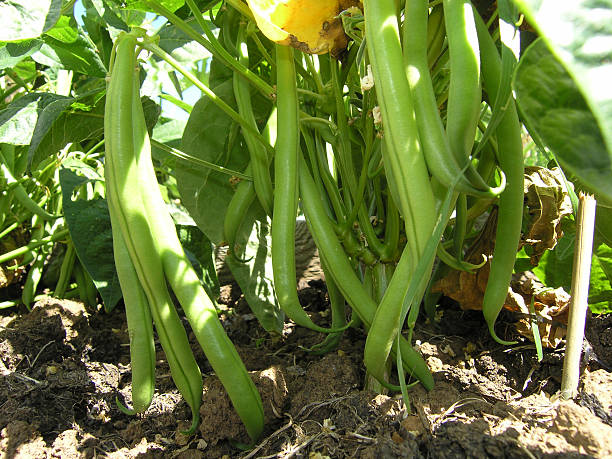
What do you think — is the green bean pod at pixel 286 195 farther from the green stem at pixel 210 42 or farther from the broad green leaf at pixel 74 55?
the broad green leaf at pixel 74 55

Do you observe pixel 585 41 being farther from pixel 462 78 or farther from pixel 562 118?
pixel 462 78

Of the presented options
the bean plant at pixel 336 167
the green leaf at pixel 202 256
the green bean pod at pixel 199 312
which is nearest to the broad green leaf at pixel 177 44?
the bean plant at pixel 336 167

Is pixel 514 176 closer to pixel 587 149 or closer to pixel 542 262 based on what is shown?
pixel 587 149

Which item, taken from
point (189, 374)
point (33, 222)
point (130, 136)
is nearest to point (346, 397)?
point (189, 374)

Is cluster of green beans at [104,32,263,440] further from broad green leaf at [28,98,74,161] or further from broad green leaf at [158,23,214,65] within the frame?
broad green leaf at [158,23,214,65]

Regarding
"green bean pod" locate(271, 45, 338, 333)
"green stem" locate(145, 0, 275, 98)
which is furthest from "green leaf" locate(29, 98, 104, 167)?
"green bean pod" locate(271, 45, 338, 333)

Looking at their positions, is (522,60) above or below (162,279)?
above

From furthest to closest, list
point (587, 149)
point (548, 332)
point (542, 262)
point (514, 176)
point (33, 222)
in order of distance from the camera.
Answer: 1. point (33, 222)
2. point (542, 262)
3. point (548, 332)
4. point (514, 176)
5. point (587, 149)
